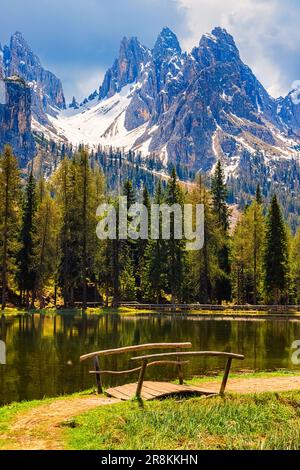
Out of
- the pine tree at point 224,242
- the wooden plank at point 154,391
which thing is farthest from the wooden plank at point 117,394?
the pine tree at point 224,242

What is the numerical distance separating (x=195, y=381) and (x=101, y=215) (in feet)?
152

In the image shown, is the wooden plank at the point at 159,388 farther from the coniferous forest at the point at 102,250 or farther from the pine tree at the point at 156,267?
the pine tree at the point at 156,267

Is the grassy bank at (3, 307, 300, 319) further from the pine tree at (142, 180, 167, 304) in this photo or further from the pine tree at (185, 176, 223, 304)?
the pine tree at (142, 180, 167, 304)

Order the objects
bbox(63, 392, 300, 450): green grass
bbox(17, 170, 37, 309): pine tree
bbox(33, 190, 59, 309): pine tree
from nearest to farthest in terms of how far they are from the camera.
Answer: bbox(63, 392, 300, 450): green grass → bbox(33, 190, 59, 309): pine tree → bbox(17, 170, 37, 309): pine tree

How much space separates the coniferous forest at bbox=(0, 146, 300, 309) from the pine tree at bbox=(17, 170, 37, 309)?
0.38 feet

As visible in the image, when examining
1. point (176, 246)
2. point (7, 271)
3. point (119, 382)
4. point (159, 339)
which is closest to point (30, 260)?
point (7, 271)

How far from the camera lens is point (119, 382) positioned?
17.8 m

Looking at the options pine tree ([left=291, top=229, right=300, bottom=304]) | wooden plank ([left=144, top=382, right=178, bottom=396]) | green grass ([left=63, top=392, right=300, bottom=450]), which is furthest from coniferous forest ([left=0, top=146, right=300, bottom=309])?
green grass ([left=63, top=392, right=300, bottom=450])

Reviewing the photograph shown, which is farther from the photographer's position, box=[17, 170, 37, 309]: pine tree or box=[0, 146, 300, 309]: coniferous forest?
box=[17, 170, 37, 309]: pine tree

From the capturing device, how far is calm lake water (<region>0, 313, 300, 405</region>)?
1753 centimetres

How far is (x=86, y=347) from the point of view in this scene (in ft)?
85.2

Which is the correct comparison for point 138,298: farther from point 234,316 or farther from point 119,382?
point 119,382

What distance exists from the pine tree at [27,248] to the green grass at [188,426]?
45.8 m

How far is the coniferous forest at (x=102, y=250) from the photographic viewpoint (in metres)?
57.7
